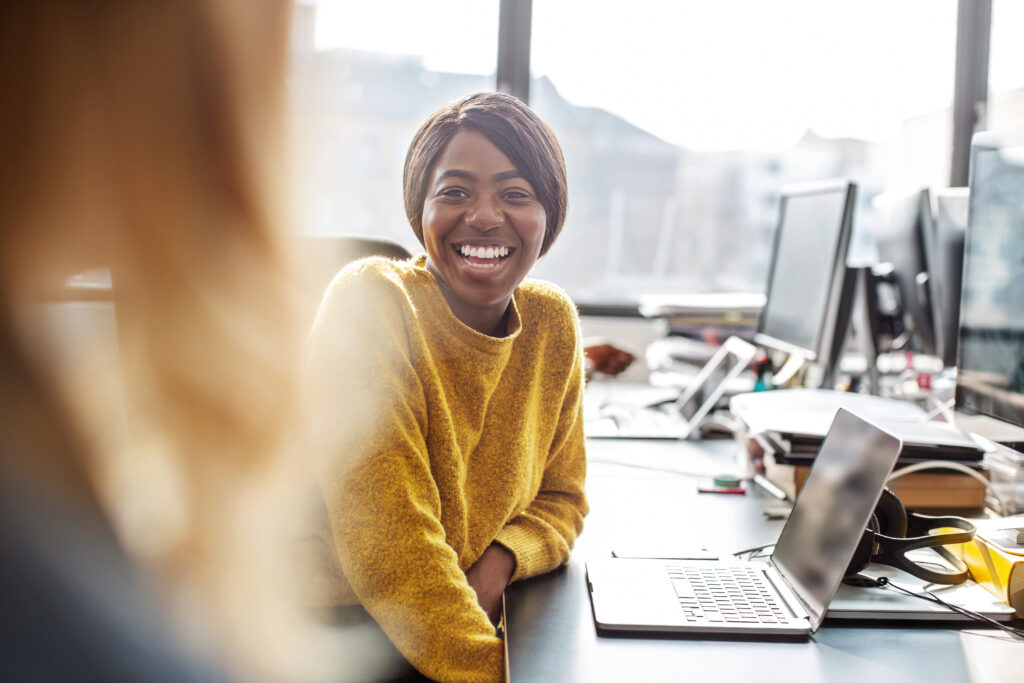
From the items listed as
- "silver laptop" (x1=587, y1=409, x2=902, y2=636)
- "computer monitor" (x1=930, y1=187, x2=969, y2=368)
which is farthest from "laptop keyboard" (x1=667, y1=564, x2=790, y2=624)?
"computer monitor" (x1=930, y1=187, x2=969, y2=368)

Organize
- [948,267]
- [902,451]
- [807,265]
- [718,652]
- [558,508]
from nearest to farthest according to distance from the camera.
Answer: [718,652] < [558,508] < [902,451] < [948,267] < [807,265]

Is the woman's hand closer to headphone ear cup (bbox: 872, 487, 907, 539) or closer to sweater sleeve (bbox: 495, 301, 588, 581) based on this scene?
sweater sleeve (bbox: 495, 301, 588, 581)

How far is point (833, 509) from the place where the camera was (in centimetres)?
91

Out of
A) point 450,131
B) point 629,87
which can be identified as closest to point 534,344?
point 450,131

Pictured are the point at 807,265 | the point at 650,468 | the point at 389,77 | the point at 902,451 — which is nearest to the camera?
the point at 902,451

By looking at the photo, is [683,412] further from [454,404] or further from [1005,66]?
[1005,66]

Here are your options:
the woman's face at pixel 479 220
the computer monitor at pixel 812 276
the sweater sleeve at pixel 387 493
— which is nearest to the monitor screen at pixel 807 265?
the computer monitor at pixel 812 276

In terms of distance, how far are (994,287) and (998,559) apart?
368 mm

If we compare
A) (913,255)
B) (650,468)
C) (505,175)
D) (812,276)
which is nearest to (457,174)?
(505,175)

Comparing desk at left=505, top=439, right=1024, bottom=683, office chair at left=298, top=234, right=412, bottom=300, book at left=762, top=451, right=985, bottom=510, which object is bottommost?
desk at left=505, top=439, right=1024, bottom=683

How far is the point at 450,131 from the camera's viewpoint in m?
0.94

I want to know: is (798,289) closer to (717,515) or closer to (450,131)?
(717,515)

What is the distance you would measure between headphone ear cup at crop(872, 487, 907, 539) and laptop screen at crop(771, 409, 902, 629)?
0.07 meters

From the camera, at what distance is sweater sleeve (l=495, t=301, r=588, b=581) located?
975 mm
